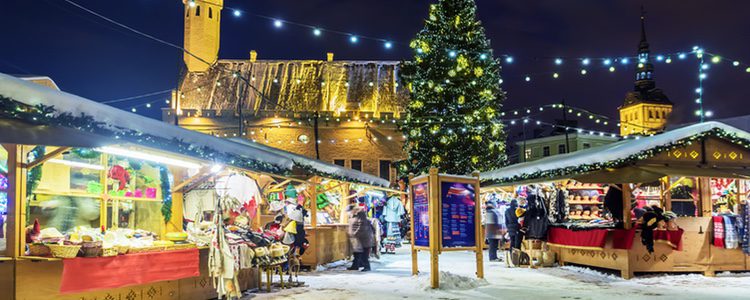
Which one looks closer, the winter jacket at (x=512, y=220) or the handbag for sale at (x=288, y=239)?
the handbag for sale at (x=288, y=239)

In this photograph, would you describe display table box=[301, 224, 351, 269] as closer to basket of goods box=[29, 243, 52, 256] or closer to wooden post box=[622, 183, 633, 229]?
wooden post box=[622, 183, 633, 229]

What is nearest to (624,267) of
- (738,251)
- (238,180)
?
(738,251)

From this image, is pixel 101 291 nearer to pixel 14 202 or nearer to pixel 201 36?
pixel 14 202

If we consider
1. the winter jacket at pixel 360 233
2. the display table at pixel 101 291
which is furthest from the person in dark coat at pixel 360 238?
the display table at pixel 101 291

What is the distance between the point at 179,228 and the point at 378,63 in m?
35.3

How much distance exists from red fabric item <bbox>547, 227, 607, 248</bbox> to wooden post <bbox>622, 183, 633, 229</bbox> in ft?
1.58

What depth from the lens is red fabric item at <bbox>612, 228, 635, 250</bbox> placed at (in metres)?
12.6

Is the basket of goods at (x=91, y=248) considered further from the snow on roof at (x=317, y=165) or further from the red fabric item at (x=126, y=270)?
the snow on roof at (x=317, y=165)

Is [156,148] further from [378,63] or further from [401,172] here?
[378,63]

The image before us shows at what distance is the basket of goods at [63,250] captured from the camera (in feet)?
24.2

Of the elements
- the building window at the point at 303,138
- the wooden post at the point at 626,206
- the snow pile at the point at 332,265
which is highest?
the building window at the point at 303,138

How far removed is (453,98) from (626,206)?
1681cm

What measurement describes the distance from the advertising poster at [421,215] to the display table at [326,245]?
11.4 feet

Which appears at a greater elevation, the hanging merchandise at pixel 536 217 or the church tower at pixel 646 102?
the church tower at pixel 646 102
